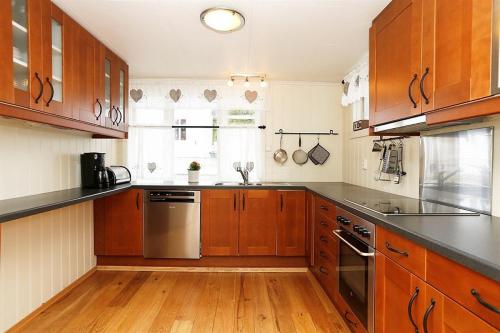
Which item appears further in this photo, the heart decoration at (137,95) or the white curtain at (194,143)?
the white curtain at (194,143)

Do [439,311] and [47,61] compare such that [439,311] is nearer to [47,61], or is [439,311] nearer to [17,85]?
[17,85]

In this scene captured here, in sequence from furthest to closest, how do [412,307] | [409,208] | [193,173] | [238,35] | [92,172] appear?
1. [193,173]
2. [92,172]
3. [238,35]
4. [409,208]
5. [412,307]

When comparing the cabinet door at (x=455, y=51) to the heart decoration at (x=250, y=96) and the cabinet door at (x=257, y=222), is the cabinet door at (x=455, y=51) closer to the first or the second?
the cabinet door at (x=257, y=222)

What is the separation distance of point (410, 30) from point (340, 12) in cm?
57

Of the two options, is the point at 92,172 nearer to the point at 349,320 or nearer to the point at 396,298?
the point at 349,320

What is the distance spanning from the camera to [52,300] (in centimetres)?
241

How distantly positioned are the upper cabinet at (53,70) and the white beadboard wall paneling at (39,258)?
820mm

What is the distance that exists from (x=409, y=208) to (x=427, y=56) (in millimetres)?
874

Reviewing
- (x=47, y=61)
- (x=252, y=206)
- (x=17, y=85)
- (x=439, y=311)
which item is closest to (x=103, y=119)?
(x=47, y=61)

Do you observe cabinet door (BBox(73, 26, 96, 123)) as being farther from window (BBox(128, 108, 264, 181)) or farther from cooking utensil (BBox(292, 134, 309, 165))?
cooking utensil (BBox(292, 134, 309, 165))

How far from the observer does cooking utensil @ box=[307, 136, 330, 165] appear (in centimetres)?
374

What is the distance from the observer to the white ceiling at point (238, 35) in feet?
6.46

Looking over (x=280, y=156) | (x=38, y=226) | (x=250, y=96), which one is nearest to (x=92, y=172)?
(x=38, y=226)

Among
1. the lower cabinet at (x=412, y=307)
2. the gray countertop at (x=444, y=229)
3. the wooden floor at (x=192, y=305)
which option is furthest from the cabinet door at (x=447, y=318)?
the wooden floor at (x=192, y=305)
